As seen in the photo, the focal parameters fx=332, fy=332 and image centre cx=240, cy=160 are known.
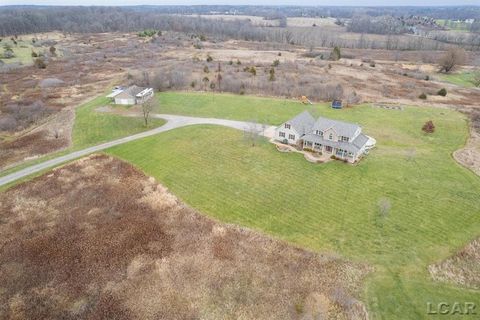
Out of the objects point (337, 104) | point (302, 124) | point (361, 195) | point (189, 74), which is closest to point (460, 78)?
point (337, 104)

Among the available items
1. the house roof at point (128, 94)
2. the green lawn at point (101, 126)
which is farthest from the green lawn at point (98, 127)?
the house roof at point (128, 94)

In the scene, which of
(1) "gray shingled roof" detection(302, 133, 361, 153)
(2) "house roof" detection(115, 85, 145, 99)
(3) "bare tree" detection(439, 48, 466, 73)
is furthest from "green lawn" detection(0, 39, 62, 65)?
(3) "bare tree" detection(439, 48, 466, 73)

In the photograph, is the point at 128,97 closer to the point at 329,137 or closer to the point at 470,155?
the point at 329,137

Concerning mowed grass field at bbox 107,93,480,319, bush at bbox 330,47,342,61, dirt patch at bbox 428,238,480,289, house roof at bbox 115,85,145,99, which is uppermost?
bush at bbox 330,47,342,61

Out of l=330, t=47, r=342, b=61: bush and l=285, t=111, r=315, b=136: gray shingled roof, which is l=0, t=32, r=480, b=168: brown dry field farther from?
l=285, t=111, r=315, b=136: gray shingled roof

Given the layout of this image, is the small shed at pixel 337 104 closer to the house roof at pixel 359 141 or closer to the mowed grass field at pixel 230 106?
the mowed grass field at pixel 230 106

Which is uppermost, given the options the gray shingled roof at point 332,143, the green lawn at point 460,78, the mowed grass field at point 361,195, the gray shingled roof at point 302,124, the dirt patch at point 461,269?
the gray shingled roof at point 302,124
